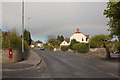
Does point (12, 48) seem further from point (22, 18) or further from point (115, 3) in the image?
point (115, 3)

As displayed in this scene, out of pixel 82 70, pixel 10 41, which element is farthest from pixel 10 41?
pixel 82 70

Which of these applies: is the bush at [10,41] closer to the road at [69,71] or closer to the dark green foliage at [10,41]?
the dark green foliage at [10,41]

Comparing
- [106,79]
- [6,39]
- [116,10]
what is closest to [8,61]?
[6,39]

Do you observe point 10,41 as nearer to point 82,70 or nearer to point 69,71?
point 69,71

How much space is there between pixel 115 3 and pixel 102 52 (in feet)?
52.2

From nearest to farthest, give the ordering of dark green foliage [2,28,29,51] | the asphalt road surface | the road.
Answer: the road, the asphalt road surface, dark green foliage [2,28,29,51]

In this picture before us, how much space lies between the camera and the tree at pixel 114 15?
14.3 m

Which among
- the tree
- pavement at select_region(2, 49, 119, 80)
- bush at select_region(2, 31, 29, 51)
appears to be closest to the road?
pavement at select_region(2, 49, 119, 80)

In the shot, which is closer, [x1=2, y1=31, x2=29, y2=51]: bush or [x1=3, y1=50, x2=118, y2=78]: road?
[x1=3, y1=50, x2=118, y2=78]: road

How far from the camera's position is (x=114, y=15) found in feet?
48.9

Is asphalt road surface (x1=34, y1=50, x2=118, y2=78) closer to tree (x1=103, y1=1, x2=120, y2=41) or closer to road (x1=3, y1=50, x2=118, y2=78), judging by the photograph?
road (x1=3, y1=50, x2=118, y2=78)

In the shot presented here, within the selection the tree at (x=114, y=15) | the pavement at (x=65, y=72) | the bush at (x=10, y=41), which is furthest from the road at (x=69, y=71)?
the tree at (x=114, y=15)

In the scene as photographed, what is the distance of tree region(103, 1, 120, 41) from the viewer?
14.3 meters

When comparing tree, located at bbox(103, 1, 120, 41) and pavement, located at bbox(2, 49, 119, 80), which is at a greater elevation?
tree, located at bbox(103, 1, 120, 41)
